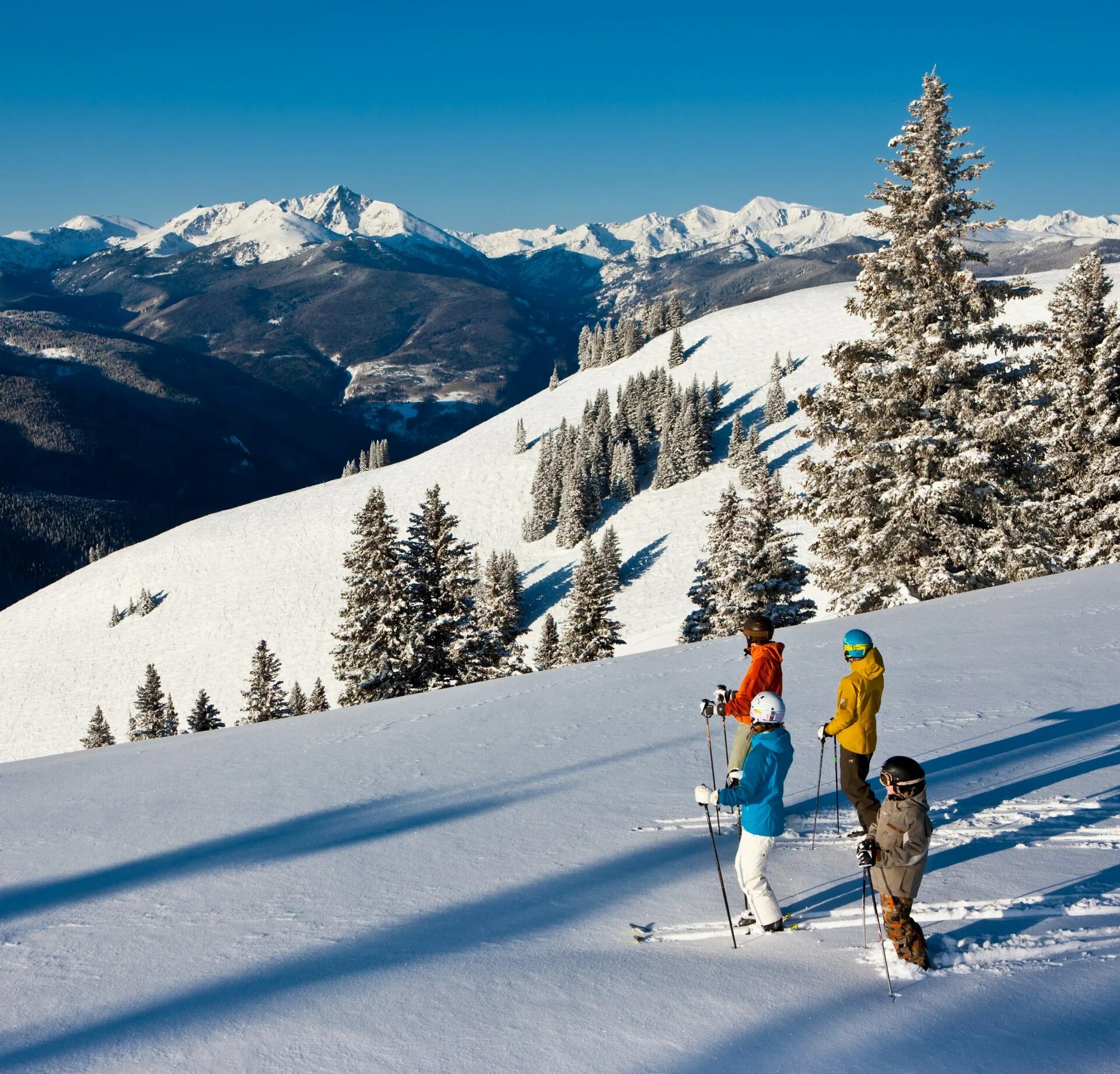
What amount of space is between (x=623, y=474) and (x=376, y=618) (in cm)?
4834

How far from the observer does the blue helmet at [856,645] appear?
6445 millimetres

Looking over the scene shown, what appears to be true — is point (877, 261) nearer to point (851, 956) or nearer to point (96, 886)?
point (851, 956)

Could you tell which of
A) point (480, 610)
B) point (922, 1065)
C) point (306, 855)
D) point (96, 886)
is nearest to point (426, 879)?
point (306, 855)

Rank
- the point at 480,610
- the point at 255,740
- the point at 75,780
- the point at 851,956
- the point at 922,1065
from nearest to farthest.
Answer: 1. the point at 922,1065
2. the point at 851,956
3. the point at 75,780
4. the point at 255,740
5. the point at 480,610

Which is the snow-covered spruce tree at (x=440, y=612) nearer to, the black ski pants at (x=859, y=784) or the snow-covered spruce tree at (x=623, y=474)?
the black ski pants at (x=859, y=784)

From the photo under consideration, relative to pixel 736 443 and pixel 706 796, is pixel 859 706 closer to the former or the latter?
pixel 706 796

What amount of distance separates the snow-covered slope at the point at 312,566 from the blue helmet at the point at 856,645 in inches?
1313

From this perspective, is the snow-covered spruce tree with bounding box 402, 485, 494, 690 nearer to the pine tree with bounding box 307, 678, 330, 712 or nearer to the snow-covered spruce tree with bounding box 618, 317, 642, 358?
the pine tree with bounding box 307, 678, 330, 712

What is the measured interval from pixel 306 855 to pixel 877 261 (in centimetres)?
1690

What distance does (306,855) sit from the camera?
714cm

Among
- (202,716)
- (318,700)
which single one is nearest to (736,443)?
(318,700)

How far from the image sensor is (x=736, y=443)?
6844cm

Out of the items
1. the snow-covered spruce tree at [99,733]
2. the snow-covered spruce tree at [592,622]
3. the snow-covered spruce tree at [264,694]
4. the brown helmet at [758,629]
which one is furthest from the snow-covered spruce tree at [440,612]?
the snow-covered spruce tree at [99,733]

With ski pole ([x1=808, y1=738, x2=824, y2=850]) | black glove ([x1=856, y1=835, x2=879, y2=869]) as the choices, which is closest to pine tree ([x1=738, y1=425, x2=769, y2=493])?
ski pole ([x1=808, y1=738, x2=824, y2=850])
